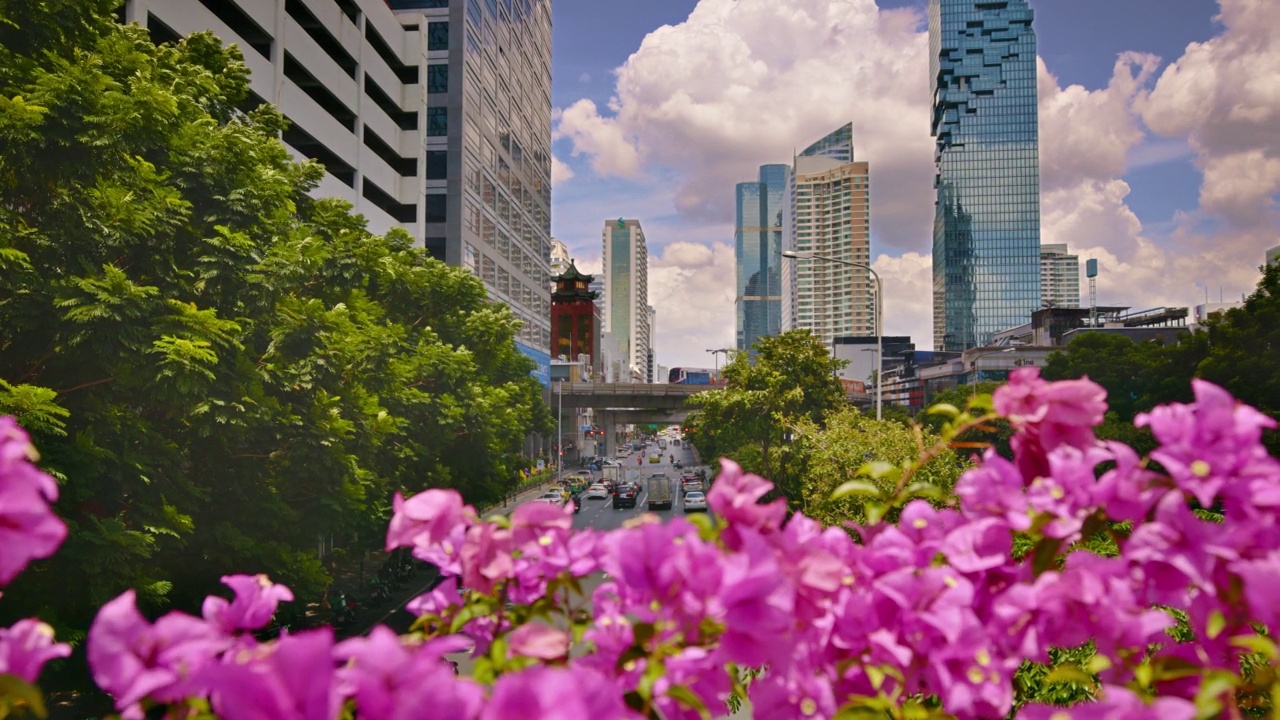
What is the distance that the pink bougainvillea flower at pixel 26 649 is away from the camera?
131 cm

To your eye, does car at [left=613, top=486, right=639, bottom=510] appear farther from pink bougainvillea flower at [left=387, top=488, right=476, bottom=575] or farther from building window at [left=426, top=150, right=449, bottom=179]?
pink bougainvillea flower at [left=387, top=488, right=476, bottom=575]

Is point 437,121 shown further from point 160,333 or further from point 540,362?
point 160,333

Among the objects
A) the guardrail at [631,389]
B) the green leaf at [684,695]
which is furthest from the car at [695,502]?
the green leaf at [684,695]

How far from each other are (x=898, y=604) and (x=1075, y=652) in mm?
7838

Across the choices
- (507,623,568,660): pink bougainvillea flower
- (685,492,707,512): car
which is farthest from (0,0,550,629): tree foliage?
(685,492,707,512): car

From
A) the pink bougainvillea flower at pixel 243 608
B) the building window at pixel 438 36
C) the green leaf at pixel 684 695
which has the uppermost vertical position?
the building window at pixel 438 36

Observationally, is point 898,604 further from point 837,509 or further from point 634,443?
point 634,443

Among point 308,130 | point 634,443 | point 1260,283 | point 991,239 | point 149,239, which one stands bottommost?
point 634,443

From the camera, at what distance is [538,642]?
146 cm

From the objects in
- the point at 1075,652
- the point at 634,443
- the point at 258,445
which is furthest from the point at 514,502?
the point at 634,443

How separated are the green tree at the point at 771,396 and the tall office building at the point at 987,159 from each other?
15292cm

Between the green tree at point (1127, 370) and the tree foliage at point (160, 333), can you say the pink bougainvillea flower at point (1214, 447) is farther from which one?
the green tree at point (1127, 370)

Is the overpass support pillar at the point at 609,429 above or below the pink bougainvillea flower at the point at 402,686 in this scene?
below

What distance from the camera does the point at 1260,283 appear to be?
95.8 feet
